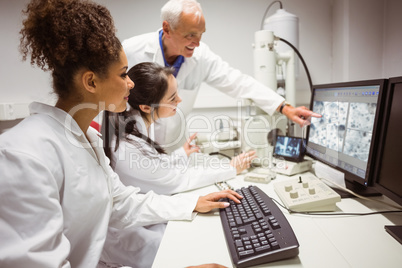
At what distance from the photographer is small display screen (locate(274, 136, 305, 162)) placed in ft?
4.33

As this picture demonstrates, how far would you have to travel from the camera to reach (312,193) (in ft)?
2.96

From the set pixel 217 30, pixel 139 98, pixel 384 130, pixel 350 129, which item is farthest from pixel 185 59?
pixel 384 130

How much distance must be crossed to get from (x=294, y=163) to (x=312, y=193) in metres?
0.43

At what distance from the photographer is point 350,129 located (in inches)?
37.9

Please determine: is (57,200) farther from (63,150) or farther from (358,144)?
(358,144)

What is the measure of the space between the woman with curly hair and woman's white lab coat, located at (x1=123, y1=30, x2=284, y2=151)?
2.60ft

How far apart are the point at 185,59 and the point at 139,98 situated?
530 millimetres

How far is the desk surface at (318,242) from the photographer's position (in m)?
0.62

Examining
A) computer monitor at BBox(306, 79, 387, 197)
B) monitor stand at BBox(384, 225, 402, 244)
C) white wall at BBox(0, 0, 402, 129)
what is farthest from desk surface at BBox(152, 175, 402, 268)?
white wall at BBox(0, 0, 402, 129)

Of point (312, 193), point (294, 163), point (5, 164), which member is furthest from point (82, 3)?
point (294, 163)

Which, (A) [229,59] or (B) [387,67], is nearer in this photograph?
(B) [387,67]

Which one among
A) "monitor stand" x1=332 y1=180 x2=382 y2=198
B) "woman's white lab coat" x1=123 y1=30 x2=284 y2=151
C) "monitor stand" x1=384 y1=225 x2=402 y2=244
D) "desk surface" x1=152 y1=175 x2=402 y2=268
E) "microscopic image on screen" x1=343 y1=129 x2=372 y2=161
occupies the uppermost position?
"woman's white lab coat" x1=123 y1=30 x2=284 y2=151

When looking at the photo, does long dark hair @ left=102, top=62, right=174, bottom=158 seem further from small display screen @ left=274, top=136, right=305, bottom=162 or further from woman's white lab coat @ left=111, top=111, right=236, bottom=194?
small display screen @ left=274, top=136, right=305, bottom=162

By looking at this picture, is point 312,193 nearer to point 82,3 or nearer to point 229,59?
point 82,3
